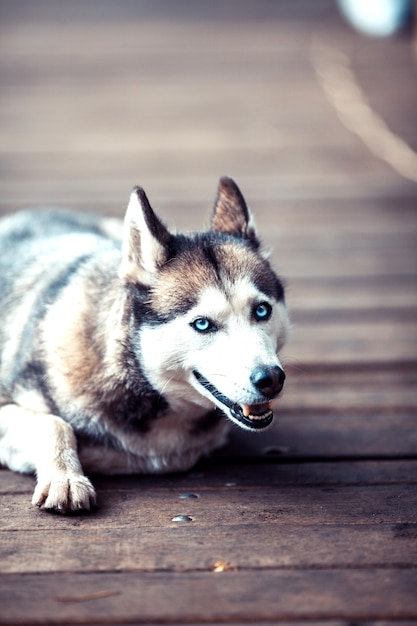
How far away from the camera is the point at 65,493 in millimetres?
2416

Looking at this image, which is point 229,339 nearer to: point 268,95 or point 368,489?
point 368,489

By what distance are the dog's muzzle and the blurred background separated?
1.26m

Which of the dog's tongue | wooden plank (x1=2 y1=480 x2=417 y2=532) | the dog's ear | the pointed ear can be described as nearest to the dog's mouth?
the dog's tongue

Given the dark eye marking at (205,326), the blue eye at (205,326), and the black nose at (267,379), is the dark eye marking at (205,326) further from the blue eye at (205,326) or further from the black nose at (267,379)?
the black nose at (267,379)

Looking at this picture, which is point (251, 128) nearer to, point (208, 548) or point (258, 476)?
point (258, 476)

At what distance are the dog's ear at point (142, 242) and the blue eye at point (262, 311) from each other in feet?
1.04

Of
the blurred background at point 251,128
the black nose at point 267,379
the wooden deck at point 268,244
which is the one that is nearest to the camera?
the wooden deck at point 268,244

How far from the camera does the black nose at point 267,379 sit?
2330 millimetres

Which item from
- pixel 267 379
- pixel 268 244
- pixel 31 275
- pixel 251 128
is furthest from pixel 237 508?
pixel 251 128

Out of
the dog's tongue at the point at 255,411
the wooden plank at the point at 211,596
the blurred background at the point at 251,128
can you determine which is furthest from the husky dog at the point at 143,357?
the blurred background at the point at 251,128

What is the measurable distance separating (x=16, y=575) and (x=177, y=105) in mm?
5769

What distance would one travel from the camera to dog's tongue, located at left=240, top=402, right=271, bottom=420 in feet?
8.01

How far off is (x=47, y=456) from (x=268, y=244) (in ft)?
8.65

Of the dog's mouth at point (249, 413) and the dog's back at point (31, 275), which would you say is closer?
the dog's mouth at point (249, 413)
